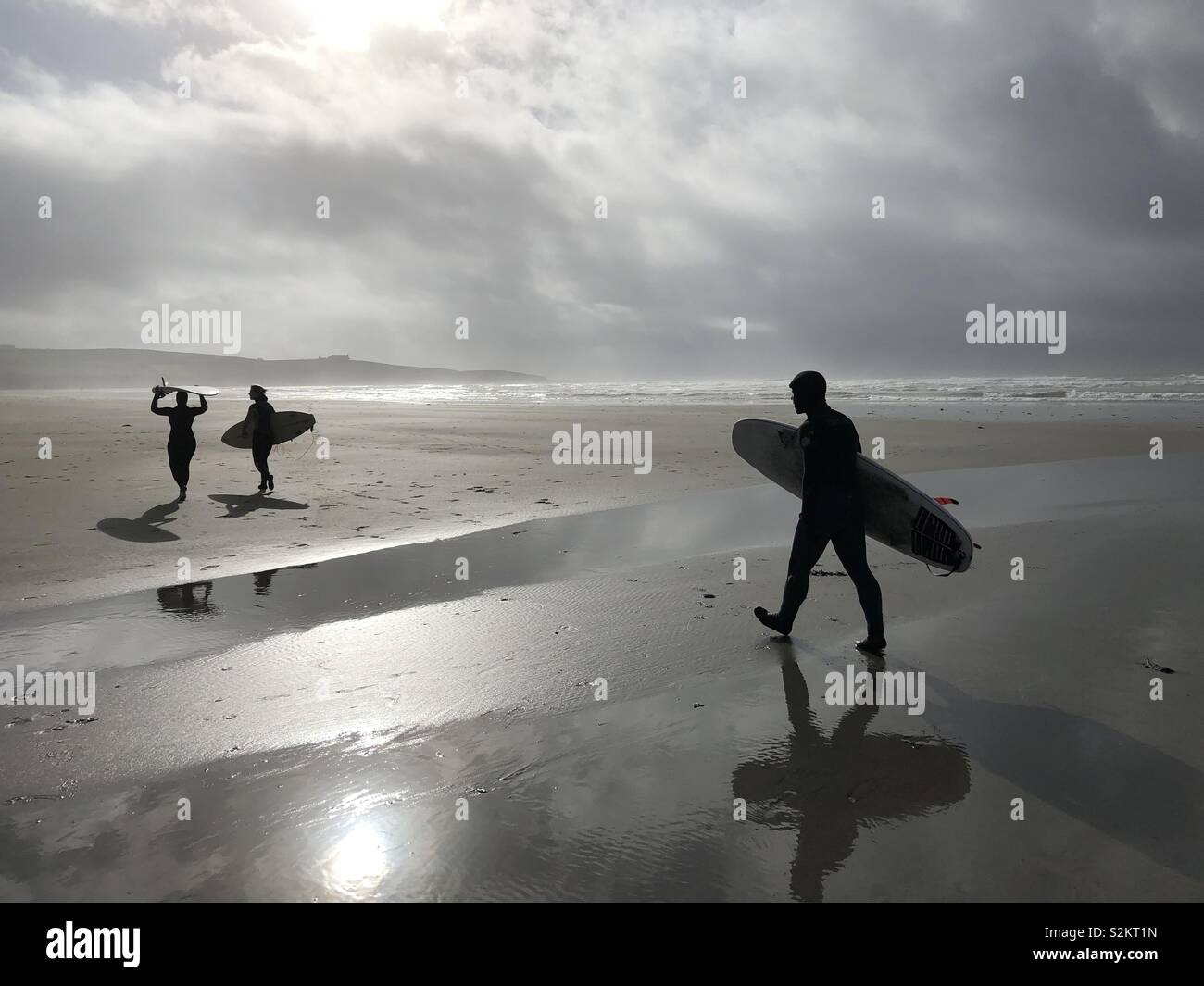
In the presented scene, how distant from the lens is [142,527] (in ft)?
31.3

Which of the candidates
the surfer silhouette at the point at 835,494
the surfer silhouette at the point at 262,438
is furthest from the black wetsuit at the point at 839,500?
the surfer silhouette at the point at 262,438

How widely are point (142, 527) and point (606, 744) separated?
8.06 meters

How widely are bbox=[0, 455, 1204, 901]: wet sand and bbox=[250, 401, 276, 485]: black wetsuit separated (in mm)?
5362

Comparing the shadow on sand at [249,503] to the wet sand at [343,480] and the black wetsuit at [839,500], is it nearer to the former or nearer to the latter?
the wet sand at [343,480]

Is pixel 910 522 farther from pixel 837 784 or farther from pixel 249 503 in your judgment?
pixel 249 503

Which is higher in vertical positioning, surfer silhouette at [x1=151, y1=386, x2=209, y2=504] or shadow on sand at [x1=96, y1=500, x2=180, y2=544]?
surfer silhouette at [x1=151, y1=386, x2=209, y2=504]

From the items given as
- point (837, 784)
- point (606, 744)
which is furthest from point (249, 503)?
point (837, 784)

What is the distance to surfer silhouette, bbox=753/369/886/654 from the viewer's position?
5.19m

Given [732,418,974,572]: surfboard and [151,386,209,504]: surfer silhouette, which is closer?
[732,418,974,572]: surfboard

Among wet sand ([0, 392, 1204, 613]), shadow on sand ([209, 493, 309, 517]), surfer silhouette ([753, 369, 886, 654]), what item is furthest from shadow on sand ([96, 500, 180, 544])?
surfer silhouette ([753, 369, 886, 654])

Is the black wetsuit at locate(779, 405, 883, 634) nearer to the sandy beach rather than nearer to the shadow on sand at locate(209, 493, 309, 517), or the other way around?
the sandy beach

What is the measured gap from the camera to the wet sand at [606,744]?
2938mm

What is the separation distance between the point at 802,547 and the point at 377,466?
1165cm
